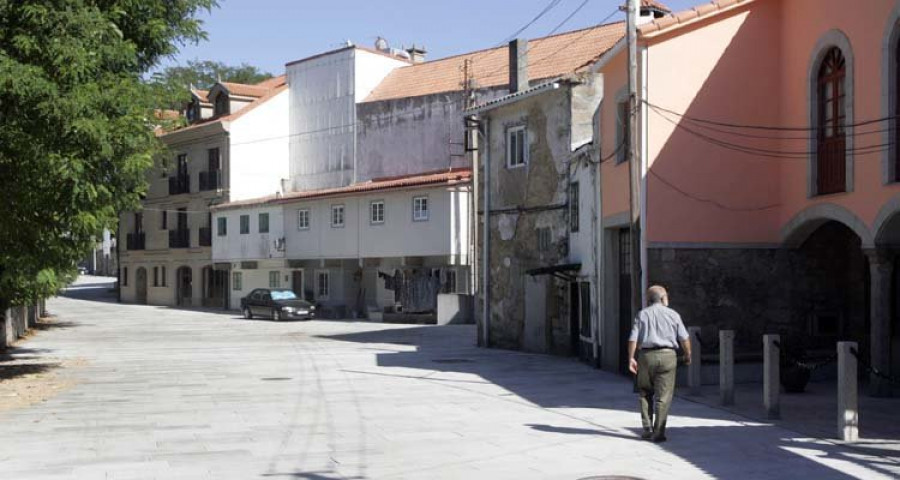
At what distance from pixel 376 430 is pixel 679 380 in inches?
273

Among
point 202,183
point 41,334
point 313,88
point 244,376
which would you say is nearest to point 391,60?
point 313,88

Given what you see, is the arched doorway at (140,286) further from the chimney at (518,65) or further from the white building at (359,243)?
the chimney at (518,65)

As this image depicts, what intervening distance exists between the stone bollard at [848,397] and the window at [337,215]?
33400 mm

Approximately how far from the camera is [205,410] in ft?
46.9

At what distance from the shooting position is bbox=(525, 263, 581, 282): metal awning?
75.3 ft

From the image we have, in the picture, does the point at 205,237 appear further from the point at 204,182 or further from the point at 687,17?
the point at 687,17

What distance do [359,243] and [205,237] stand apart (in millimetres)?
13672

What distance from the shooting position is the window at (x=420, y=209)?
3897 cm

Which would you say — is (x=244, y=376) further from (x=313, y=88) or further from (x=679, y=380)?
(x=313, y=88)

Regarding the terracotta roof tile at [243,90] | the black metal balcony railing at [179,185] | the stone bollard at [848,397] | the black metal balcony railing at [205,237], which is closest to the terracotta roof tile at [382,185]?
the black metal balcony railing at [205,237]

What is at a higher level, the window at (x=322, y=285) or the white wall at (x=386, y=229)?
the white wall at (x=386, y=229)

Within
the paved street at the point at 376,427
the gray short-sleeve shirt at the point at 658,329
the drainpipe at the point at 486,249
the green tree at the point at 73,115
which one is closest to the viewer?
the paved street at the point at 376,427

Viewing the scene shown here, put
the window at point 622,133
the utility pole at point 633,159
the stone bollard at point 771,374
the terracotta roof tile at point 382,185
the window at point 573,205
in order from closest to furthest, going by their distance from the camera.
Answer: the stone bollard at point 771,374
the utility pole at point 633,159
the window at point 622,133
the window at point 573,205
the terracotta roof tile at point 382,185

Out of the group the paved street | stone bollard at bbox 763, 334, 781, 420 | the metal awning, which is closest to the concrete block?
the paved street
